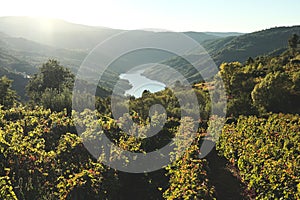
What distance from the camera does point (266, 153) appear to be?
15906mm

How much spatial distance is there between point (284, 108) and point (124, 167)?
85.7 ft

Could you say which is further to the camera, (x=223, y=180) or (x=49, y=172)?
(x=223, y=180)

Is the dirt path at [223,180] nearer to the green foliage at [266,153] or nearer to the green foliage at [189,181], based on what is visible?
the green foliage at [266,153]

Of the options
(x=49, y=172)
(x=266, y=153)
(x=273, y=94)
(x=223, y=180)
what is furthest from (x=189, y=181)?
(x=273, y=94)

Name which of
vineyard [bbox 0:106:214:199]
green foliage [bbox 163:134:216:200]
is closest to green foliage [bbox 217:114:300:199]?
green foliage [bbox 163:134:216:200]

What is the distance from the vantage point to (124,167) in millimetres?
13477

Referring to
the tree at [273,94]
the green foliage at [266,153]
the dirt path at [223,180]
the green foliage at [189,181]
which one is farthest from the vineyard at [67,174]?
the tree at [273,94]

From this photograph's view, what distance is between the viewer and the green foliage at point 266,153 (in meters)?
12.4

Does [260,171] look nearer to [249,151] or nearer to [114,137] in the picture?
[249,151]

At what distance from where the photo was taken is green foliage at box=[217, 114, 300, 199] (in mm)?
12414

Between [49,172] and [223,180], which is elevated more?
[49,172]

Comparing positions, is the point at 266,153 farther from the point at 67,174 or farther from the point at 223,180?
the point at 67,174

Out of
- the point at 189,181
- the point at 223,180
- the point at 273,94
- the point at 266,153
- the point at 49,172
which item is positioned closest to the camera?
the point at 49,172

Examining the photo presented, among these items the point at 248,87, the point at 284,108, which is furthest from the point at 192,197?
the point at 248,87
